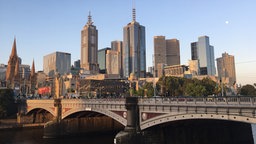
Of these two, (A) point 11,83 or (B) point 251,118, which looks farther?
(A) point 11,83

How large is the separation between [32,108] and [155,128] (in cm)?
5966

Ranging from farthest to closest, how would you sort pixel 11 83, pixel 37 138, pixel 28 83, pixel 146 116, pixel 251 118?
pixel 28 83, pixel 11 83, pixel 37 138, pixel 146 116, pixel 251 118

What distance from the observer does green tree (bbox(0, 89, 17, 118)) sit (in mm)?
90125

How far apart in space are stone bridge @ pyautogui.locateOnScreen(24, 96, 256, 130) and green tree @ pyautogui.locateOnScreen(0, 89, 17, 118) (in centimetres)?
4498

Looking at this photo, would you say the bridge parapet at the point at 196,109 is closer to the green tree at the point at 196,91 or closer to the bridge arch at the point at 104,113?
the bridge arch at the point at 104,113

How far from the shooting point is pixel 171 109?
35.3 metres

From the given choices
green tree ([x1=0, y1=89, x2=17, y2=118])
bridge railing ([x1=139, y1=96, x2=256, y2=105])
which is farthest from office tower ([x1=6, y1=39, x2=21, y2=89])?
bridge railing ([x1=139, y1=96, x2=256, y2=105])

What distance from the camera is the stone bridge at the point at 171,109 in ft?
89.8

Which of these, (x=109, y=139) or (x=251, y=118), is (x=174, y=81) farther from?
(x=251, y=118)

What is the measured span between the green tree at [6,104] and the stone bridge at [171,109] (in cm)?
4498

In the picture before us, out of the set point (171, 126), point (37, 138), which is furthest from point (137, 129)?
point (37, 138)

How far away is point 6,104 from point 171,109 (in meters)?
76.7

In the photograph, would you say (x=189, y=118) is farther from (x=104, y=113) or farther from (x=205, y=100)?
(x=104, y=113)

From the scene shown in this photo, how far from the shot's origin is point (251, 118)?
26281 millimetres
